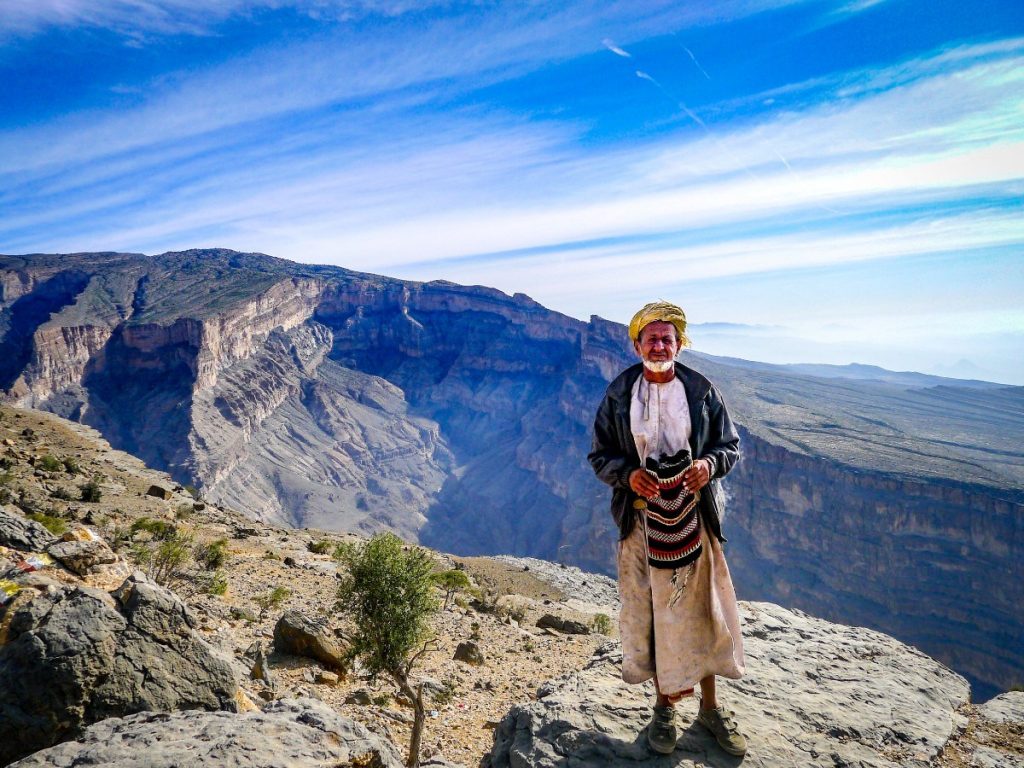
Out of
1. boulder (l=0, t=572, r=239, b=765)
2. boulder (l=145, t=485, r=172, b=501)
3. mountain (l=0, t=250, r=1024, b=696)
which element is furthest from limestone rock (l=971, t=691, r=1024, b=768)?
mountain (l=0, t=250, r=1024, b=696)

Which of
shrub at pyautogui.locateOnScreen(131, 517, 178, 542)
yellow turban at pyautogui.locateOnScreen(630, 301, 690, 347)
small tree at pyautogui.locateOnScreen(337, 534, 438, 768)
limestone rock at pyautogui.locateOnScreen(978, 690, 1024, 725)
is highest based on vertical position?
yellow turban at pyautogui.locateOnScreen(630, 301, 690, 347)

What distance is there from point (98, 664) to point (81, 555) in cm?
509

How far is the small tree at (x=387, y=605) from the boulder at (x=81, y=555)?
3671 millimetres

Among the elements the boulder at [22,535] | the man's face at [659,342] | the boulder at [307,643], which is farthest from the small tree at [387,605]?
the man's face at [659,342]

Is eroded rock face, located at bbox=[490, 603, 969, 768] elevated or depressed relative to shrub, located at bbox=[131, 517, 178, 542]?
elevated

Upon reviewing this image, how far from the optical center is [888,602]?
215 ft

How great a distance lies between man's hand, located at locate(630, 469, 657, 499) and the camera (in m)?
4.41

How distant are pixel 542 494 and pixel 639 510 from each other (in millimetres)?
100857

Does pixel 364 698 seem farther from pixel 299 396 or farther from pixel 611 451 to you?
pixel 299 396

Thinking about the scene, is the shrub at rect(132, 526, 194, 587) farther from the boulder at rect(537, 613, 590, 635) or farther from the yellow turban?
the yellow turban

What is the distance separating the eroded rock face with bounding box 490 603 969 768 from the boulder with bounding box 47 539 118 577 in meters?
7.02

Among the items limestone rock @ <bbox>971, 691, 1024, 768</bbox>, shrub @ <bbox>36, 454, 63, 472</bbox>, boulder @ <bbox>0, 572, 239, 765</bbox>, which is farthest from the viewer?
shrub @ <bbox>36, 454, 63, 472</bbox>

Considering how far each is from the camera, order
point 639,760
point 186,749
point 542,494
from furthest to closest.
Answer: point 542,494 → point 639,760 → point 186,749

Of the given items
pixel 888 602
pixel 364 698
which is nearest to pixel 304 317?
pixel 888 602
